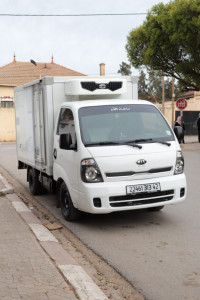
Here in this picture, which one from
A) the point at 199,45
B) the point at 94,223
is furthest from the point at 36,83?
→ the point at 199,45

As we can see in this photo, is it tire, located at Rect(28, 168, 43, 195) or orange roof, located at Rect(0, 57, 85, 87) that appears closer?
tire, located at Rect(28, 168, 43, 195)

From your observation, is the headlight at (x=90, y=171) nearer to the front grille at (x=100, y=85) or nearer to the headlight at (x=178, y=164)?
the headlight at (x=178, y=164)

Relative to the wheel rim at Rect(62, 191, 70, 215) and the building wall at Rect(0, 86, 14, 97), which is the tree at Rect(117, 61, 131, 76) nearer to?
the building wall at Rect(0, 86, 14, 97)

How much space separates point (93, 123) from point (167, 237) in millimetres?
2031

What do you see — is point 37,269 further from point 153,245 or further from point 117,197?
point 117,197

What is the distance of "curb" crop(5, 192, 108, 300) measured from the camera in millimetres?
3836

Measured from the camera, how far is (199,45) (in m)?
22.1

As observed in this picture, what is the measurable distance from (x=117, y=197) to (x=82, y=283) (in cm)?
201

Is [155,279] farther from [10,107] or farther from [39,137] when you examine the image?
[10,107]

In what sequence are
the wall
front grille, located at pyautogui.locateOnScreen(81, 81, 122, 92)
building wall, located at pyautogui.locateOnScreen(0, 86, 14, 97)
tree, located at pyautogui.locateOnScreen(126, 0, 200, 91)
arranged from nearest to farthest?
1. front grille, located at pyautogui.locateOnScreen(81, 81, 122, 92)
2. tree, located at pyautogui.locateOnScreen(126, 0, 200, 91)
3. the wall
4. building wall, located at pyautogui.locateOnScreen(0, 86, 14, 97)

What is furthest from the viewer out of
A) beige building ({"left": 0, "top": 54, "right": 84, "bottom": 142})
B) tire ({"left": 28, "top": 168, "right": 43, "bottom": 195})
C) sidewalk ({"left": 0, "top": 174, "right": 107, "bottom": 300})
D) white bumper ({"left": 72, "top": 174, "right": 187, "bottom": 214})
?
beige building ({"left": 0, "top": 54, "right": 84, "bottom": 142})

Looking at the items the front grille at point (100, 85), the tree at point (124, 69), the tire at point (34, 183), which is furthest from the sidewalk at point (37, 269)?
the tree at point (124, 69)

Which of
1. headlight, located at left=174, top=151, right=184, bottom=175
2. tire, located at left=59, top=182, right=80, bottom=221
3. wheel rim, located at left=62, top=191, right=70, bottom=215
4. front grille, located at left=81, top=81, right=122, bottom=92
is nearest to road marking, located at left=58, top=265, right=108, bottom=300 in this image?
tire, located at left=59, top=182, right=80, bottom=221

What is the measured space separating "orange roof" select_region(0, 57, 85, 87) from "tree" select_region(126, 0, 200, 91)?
857 inches
